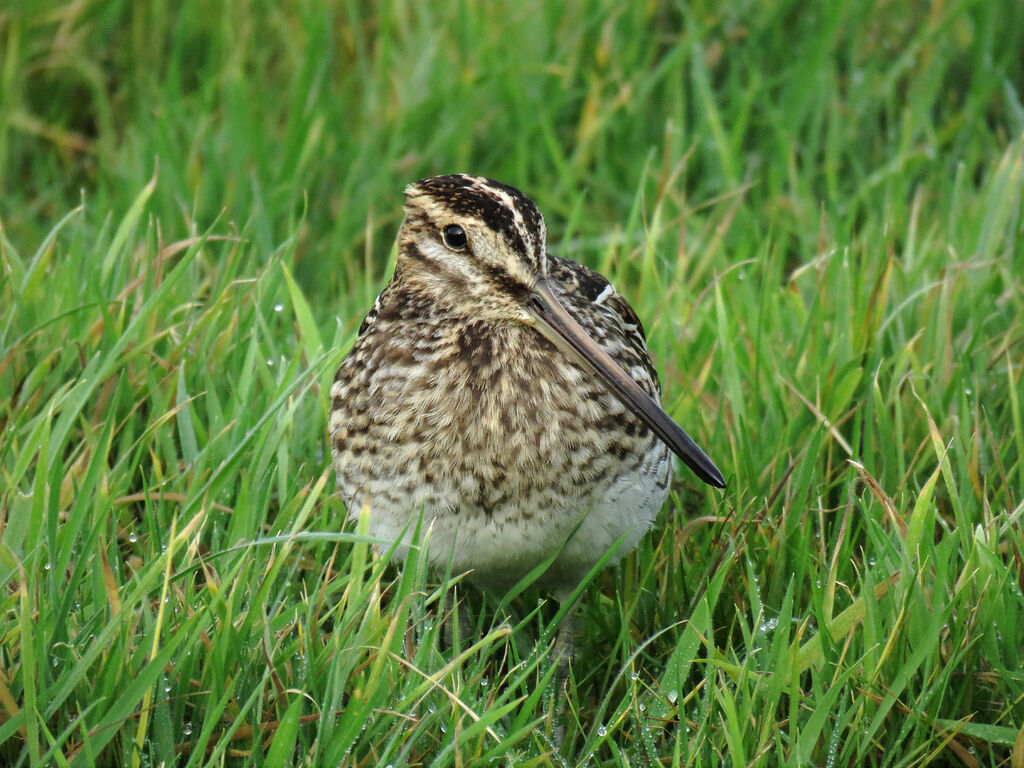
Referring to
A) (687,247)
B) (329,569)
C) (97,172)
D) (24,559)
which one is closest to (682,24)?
(687,247)

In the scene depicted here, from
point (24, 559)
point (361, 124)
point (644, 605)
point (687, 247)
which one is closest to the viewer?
point (24, 559)

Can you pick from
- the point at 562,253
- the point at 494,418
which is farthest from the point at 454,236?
the point at 562,253

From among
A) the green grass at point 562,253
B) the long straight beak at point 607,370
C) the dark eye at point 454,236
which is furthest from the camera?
the dark eye at point 454,236

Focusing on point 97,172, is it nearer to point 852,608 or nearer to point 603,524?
point 603,524

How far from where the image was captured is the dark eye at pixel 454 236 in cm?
319

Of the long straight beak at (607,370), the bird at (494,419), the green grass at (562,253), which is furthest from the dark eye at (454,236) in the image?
the green grass at (562,253)

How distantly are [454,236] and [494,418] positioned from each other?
41 cm

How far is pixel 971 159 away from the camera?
520 cm

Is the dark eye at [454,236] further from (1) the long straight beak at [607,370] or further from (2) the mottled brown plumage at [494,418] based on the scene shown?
(1) the long straight beak at [607,370]

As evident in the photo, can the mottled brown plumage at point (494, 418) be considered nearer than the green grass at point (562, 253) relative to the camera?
No

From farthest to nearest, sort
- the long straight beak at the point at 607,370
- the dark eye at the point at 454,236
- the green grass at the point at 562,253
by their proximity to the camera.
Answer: the dark eye at the point at 454,236
the long straight beak at the point at 607,370
the green grass at the point at 562,253

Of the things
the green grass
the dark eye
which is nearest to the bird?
the dark eye

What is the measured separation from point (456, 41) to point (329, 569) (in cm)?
308

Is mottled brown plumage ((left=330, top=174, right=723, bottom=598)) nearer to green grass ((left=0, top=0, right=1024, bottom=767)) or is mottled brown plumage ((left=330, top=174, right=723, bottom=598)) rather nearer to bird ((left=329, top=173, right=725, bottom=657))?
bird ((left=329, top=173, right=725, bottom=657))
